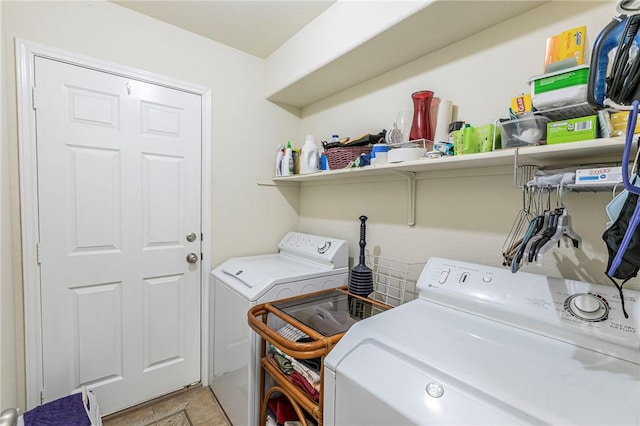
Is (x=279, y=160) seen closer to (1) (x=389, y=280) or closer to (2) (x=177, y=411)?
(1) (x=389, y=280)

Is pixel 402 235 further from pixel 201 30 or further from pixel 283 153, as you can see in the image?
pixel 201 30

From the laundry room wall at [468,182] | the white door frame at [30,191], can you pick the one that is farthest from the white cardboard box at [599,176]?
the white door frame at [30,191]

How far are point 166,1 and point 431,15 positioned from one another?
1473mm

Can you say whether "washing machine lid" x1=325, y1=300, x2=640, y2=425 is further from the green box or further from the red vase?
the red vase

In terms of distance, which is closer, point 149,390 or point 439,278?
point 439,278

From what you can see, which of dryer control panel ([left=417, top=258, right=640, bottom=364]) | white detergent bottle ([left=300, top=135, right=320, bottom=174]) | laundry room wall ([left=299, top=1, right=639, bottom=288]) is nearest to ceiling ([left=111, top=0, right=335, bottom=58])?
laundry room wall ([left=299, top=1, right=639, bottom=288])

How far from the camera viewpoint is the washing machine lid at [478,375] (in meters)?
0.66

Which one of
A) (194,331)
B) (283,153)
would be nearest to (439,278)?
(283,153)

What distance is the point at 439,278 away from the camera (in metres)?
1.29

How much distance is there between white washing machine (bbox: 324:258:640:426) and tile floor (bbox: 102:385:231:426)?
4.02 ft

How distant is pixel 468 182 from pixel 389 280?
712 millimetres

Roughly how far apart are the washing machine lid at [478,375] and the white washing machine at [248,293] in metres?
0.66

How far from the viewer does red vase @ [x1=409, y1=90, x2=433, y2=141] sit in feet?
4.72

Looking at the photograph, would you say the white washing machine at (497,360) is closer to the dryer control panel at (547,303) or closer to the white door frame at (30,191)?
the dryer control panel at (547,303)
